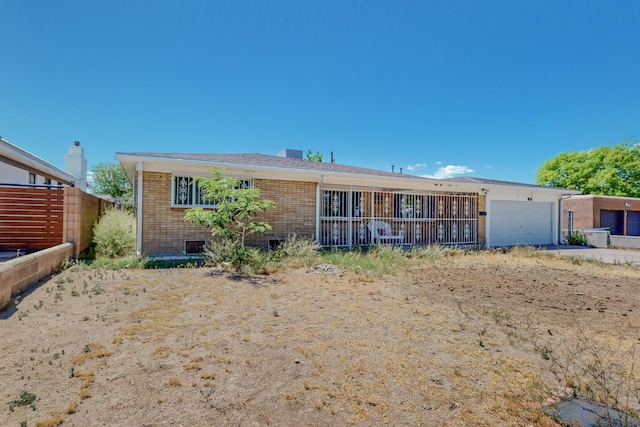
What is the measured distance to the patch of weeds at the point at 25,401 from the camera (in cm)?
215

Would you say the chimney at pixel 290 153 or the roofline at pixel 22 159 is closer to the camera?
the roofline at pixel 22 159

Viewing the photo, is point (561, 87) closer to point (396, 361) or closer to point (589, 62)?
point (589, 62)

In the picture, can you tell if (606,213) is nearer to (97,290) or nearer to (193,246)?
(193,246)


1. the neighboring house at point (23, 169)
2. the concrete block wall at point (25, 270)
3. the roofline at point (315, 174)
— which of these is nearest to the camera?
the concrete block wall at point (25, 270)

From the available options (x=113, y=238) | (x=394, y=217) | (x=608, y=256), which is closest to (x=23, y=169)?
(x=113, y=238)

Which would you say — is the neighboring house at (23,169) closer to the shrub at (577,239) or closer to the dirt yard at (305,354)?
the dirt yard at (305,354)

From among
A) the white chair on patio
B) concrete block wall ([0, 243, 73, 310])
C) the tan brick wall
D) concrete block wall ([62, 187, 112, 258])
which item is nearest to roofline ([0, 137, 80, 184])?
concrete block wall ([62, 187, 112, 258])

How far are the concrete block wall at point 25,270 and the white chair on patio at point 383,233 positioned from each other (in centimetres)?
956

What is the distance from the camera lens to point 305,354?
3.10 m

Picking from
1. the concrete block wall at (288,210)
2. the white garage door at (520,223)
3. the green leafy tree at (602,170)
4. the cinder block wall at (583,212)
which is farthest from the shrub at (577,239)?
the green leafy tree at (602,170)

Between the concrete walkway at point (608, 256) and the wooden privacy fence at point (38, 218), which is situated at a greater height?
the wooden privacy fence at point (38, 218)

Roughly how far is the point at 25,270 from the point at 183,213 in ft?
14.1

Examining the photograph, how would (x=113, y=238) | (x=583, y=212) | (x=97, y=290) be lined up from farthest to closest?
(x=583, y=212), (x=113, y=238), (x=97, y=290)

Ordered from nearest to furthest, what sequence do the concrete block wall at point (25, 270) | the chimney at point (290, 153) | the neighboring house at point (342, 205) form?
the concrete block wall at point (25, 270), the neighboring house at point (342, 205), the chimney at point (290, 153)
